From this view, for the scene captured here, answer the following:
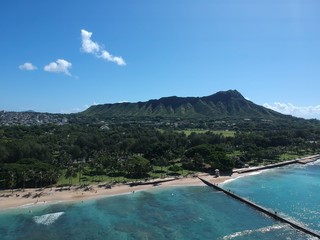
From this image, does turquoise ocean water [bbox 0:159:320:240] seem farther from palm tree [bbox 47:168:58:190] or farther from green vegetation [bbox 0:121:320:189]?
green vegetation [bbox 0:121:320:189]

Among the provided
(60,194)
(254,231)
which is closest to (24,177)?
(60,194)

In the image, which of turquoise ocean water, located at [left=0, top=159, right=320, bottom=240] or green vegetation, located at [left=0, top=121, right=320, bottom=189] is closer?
turquoise ocean water, located at [left=0, top=159, right=320, bottom=240]

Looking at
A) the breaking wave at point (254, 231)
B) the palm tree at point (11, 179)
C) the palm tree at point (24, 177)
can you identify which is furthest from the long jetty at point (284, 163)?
the palm tree at point (11, 179)

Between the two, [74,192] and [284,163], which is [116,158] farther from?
[284,163]

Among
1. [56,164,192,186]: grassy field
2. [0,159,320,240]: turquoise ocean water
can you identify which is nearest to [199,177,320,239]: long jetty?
[0,159,320,240]: turquoise ocean water

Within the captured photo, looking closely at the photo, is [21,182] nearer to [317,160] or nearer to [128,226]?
[128,226]

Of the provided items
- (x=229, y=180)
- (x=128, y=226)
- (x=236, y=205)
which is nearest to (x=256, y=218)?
(x=236, y=205)

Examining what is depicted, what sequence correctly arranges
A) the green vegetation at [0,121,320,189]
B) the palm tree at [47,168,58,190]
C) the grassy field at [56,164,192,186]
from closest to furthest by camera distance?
the palm tree at [47,168,58,190], the green vegetation at [0,121,320,189], the grassy field at [56,164,192,186]
